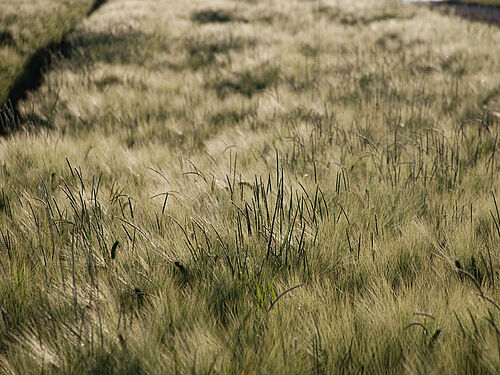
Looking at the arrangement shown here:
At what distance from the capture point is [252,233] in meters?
1.51

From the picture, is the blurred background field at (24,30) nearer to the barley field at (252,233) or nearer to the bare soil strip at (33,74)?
the bare soil strip at (33,74)

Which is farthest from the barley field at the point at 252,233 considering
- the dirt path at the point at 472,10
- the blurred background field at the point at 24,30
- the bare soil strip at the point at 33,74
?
the dirt path at the point at 472,10

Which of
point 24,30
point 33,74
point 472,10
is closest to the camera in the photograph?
point 33,74

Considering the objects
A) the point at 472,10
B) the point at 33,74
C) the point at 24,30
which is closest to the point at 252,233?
the point at 33,74

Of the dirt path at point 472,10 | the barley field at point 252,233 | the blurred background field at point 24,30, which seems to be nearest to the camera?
the barley field at point 252,233

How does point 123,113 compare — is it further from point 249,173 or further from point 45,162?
point 249,173

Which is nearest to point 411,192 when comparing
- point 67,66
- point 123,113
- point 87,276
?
point 87,276

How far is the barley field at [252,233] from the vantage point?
1.00m

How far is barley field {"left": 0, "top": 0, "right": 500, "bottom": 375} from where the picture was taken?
1.00 m

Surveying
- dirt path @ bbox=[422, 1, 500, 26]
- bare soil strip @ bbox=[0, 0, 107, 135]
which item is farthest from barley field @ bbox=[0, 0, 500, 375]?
dirt path @ bbox=[422, 1, 500, 26]

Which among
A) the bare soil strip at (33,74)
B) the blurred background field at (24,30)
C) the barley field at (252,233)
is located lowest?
the barley field at (252,233)

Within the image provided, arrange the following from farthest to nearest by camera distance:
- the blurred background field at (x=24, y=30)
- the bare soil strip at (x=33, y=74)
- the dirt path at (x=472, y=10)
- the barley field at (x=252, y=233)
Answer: the dirt path at (x=472, y=10)
the blurred background field at (x=24, y=30)
the bare soil strip at (x=33, y=74)
the barley field at (x=252, y=233)

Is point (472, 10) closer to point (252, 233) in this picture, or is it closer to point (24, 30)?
point (24, 30)

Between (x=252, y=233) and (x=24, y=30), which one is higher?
(x=24, y=30)
